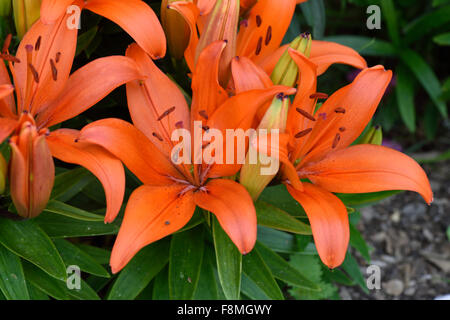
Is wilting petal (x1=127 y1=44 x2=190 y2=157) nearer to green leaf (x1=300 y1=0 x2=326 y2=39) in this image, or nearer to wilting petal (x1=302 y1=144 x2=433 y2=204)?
wilting petal (x1=302 y1=144 x2=433 y2=204)

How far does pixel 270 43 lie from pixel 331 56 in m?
0.14

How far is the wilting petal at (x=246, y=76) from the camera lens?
42.2 inches

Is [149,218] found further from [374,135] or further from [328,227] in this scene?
[374,135]

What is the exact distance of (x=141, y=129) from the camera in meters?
1.13

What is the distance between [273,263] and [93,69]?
2.20 ft

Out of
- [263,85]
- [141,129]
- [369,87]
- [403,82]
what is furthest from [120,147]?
[403,82]

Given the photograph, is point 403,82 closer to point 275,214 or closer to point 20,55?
point 275,214

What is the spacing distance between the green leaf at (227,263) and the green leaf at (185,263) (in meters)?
0.11

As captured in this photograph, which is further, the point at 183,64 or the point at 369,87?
the point at 183,64

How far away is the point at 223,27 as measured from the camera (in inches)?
43.6

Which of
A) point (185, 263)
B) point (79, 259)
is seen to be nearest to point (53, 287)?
point (79, 259)

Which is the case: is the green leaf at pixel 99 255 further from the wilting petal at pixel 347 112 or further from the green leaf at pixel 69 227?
the wilting petal at pixel 347 112

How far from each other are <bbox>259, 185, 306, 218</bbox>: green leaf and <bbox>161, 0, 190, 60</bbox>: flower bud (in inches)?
15.6

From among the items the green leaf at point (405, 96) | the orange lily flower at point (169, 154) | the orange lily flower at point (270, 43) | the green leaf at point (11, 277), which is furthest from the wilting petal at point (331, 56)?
the green leaf at point (405, 96)
